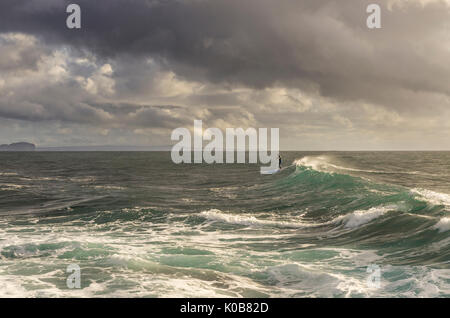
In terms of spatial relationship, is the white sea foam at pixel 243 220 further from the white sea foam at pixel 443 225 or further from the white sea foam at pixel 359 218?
the white sea foam at pixel 443 225

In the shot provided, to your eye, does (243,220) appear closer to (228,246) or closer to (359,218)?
(228,246)

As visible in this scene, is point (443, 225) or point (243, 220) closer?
point (443, 225)

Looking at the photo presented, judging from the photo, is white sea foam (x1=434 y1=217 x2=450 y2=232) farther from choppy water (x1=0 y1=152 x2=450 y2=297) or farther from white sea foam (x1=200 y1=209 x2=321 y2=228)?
white sea foam (x1=200 y1=209 x2=321 y2=228)

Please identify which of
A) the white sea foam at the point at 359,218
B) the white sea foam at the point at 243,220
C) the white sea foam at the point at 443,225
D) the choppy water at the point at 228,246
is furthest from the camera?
the white sea foam at the point at 243,220

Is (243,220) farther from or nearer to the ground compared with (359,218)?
nearer to the ground

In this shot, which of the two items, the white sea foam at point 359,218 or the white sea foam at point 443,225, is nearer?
the white sea foam at point 443,225

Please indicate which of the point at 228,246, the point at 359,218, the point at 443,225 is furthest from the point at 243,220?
the point at 443,225

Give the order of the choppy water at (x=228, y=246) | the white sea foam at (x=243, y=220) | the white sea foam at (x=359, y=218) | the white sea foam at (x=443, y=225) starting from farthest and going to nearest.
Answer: the white sea foam at (x=243, y=220) → the white sea foam at (x=359, y=218) → the white sea foam at (x=443, y=225) → the choppy water at (x=228, y=246)

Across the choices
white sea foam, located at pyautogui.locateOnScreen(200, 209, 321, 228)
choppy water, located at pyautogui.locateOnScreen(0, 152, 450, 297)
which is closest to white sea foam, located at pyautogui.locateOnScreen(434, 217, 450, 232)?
choppy water, located at pyautogui.locateOnScreen(0, 152, 450, 297)

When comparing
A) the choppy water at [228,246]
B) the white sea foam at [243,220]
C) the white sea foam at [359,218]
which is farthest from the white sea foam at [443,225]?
the white sea foam at [243,220]

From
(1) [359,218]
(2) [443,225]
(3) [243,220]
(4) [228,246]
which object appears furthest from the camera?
(3) [243,220]

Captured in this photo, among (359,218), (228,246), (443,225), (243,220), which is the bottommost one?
(228,246)

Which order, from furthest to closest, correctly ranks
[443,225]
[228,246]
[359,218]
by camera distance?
[359,218] → [443,225] → [228,246]
